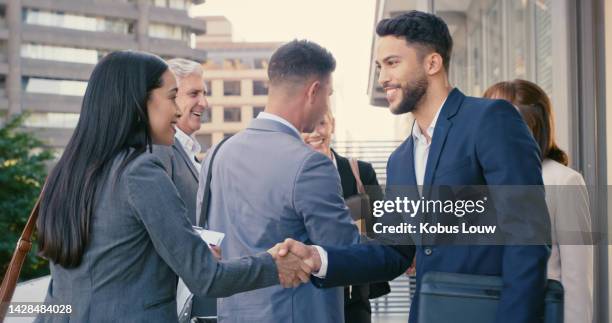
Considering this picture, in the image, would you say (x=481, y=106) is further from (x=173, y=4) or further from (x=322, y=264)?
(x=173, y=4)

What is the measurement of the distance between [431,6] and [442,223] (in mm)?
4639

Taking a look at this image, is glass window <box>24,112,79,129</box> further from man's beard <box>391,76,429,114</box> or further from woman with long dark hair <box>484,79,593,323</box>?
man's beard <box>391,76,429,114</box>

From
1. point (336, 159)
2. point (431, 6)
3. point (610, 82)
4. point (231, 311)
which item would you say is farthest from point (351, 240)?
point (431, 6)

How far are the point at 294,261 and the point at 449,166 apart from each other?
0.55m

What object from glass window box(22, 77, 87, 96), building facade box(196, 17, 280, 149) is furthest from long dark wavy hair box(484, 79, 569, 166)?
building facade box(196, 17, 280, 149)

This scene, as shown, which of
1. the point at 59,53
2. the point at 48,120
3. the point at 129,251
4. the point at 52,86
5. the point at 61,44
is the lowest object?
the point at 129,251

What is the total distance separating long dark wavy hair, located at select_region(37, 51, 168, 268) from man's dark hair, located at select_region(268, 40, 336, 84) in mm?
852

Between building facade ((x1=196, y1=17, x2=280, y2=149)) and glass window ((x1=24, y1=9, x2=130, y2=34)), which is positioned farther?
building facade ((x1=196, y1=17, x2=280, y2=149))

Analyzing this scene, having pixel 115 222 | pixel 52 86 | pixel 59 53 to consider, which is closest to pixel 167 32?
pixel 59 53

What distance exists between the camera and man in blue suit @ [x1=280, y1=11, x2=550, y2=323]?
2199 millimetres

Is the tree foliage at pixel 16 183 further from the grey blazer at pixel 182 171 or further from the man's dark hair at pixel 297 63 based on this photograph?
the man's dark hair at pixel 297 63

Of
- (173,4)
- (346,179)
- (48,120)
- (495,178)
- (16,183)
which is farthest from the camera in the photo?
(173,4)

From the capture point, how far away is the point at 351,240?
9.25ft

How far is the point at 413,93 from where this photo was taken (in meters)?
2.64
